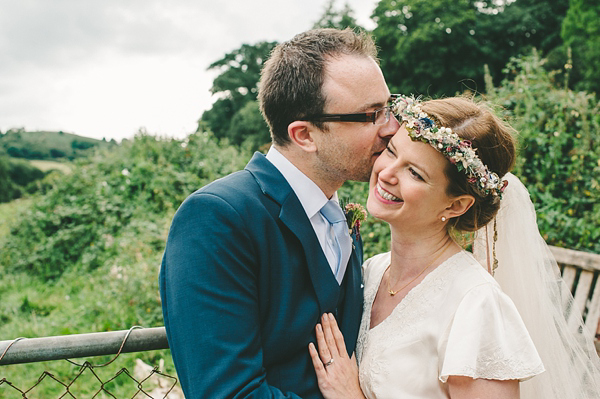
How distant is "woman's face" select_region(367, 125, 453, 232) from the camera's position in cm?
219

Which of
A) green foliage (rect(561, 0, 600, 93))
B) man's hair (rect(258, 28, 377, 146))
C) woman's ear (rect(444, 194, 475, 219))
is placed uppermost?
green foliage (rect(561, 0, 600, 93))

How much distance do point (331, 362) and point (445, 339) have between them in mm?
515

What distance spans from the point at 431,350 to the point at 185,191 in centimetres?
800

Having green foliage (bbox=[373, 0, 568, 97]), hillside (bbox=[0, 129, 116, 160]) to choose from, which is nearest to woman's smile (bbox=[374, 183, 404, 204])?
green foliage (bbox=[373, 0, 568, 97])

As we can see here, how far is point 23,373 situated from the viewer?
17.3 feet

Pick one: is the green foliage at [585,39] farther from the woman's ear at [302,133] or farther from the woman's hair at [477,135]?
the woman's ear at [302,133]

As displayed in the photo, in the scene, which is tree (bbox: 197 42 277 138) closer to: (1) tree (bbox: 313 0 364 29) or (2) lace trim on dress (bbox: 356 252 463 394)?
(1) tree (bbox: 313 0 364 29)

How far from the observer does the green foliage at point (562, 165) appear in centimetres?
497

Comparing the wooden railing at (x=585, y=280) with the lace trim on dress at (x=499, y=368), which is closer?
the lace trim on dress at (x=499, y=368)

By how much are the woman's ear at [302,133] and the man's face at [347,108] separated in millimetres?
36

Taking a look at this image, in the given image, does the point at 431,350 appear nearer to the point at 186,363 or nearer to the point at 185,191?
the point at 186,363

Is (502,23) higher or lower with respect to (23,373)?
higher

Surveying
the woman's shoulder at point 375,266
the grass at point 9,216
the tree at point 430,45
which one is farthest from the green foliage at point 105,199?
the tree at point 430,45

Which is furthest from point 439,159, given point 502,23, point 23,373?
point 502,23
